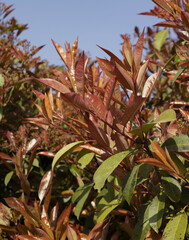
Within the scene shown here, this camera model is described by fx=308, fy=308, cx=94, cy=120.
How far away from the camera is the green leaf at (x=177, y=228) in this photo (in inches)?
48.6

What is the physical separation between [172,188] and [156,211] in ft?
0.40

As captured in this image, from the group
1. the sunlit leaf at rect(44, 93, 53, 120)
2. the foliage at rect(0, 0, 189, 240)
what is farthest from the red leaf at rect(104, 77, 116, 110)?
the sunlit leaf at rect(44, 93, 53, 120)

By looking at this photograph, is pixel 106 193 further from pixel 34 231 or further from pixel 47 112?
pixel 47 112

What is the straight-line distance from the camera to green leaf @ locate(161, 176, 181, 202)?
1297 mm

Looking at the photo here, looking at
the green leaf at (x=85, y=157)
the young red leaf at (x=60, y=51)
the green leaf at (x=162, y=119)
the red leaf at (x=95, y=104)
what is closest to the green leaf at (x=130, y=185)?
the green leaf at (x=162, y=119)

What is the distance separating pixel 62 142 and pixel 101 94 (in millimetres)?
748

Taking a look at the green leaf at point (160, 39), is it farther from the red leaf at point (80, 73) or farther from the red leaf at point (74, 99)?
the red leaf at point (74, 99)

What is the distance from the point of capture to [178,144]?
128cm

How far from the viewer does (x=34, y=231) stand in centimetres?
175

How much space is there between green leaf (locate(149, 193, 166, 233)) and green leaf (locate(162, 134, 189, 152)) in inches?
9.1

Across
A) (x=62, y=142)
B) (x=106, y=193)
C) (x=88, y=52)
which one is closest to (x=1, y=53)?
(x=88, y=52)

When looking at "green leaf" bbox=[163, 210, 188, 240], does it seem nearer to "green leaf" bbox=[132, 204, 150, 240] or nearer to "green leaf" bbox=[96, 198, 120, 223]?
"green leaf" bbox=[132, 204, 150, 240]

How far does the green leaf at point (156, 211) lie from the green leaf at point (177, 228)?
5 cm

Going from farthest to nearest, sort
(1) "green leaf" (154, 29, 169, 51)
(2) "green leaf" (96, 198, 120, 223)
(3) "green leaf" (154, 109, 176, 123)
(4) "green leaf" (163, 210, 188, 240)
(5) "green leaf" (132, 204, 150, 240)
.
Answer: (1) "green leaf" (154, 29, 169, 51), (2) "green leaf" (96, 198, 120, 223), (5) "green leaf" (132, 204, 150, 240), (4) "green leaf" (163, 210, 188, 240), (3) "green leaf" (154, 109, 176, 123)
